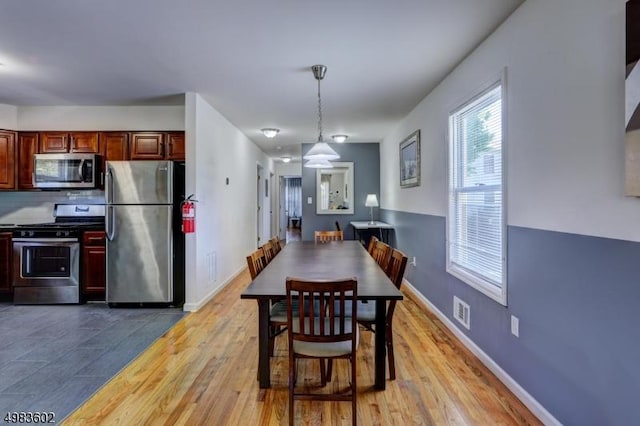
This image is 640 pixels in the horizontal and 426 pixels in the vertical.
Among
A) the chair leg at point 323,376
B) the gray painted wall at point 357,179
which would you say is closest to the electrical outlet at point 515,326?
the chair leg at point 323,376

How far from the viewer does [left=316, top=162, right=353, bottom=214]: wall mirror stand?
7.35 metres

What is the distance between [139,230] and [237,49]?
2.39m

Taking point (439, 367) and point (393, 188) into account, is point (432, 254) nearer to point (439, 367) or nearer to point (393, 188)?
point (439, 367)

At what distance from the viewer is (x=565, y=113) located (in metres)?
1.80

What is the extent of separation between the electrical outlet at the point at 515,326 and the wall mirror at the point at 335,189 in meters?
5.18

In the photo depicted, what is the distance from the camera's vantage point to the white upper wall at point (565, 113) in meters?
1.49

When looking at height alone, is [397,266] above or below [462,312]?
above

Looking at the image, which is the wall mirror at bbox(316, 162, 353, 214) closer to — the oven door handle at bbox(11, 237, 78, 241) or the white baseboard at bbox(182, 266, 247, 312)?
the white baseboard at bbox(182, 266, 247, 312)

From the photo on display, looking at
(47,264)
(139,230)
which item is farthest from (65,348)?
(47,264)

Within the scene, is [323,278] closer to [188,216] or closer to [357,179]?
[188,216]

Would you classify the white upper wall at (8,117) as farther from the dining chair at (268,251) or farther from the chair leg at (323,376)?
the chair leg at (323,376)

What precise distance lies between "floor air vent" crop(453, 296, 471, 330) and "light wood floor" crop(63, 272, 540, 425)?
7.6 inches

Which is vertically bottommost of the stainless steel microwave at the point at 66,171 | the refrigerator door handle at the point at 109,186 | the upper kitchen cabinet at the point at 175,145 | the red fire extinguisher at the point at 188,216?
the red fire extinguisher at the point at 188,216

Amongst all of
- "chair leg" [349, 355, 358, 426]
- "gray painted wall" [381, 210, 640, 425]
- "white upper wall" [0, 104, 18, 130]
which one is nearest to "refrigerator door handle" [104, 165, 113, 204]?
"white upper wall" [0, 104, 18, 130]
